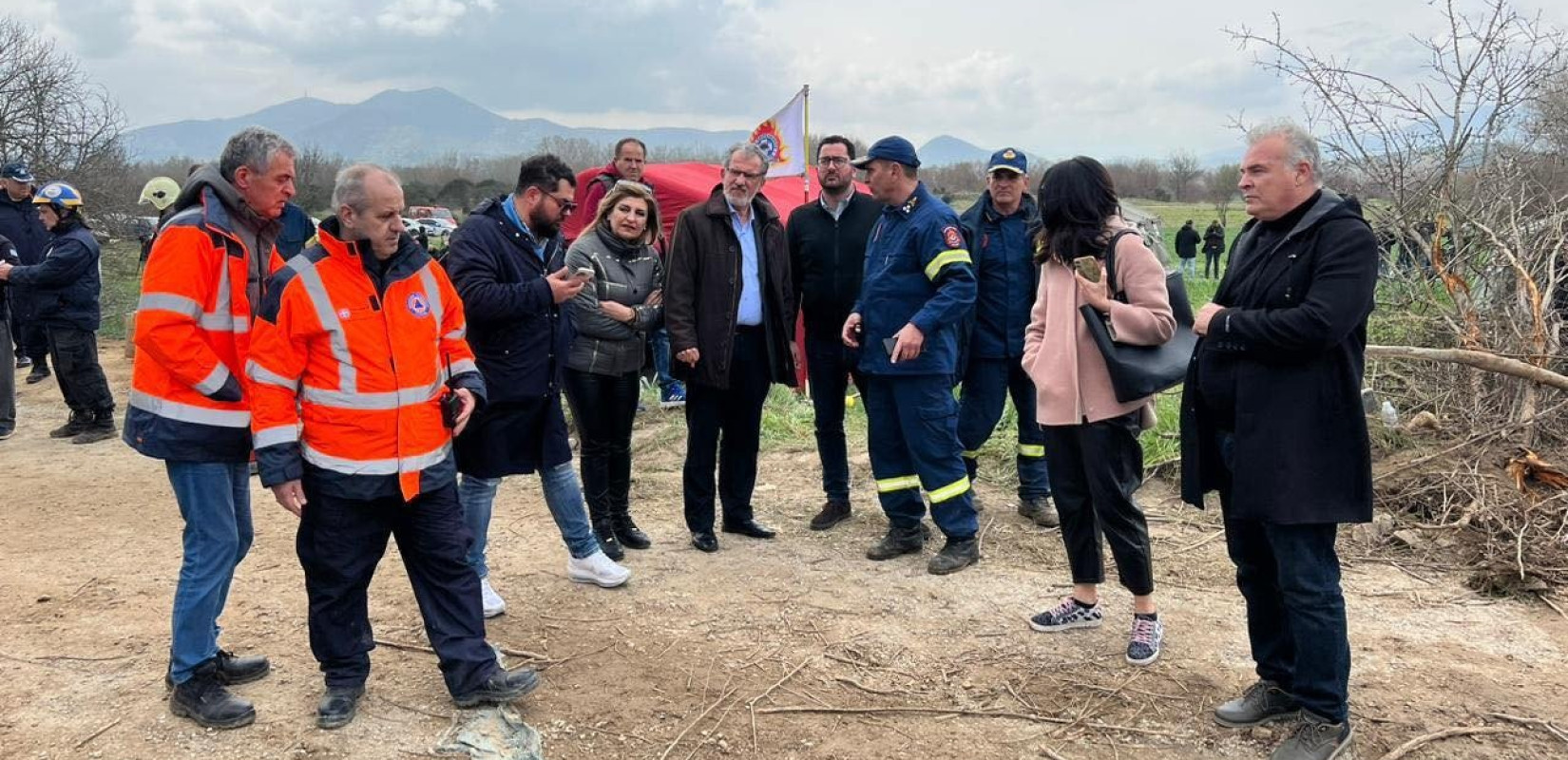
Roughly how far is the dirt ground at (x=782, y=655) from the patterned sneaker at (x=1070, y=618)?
62 millimetres

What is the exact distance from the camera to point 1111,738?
129 inches

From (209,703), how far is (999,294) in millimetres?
3980

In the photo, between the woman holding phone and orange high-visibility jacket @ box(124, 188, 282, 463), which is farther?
the woman holding phone

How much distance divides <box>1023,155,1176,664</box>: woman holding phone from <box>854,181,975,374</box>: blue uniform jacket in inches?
25.4

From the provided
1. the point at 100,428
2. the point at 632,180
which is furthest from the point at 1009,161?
the point at 100,428

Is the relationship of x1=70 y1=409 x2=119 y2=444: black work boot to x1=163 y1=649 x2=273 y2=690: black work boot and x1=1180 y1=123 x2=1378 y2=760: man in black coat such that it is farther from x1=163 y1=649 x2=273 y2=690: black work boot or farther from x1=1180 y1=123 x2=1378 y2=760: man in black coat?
x1=1180 y1=123 x2=1378 y2=760: man in black coat

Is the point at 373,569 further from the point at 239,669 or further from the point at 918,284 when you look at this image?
the point at 918,284

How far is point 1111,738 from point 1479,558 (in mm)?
2701

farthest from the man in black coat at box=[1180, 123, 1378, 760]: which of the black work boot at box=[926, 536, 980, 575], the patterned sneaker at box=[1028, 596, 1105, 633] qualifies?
the black work boot at box=[926, 536, 980, 575]

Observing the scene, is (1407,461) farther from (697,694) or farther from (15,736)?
(15,736)

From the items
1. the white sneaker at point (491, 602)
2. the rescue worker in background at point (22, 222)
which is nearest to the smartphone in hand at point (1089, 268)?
the white sneaker at point (491, 602)

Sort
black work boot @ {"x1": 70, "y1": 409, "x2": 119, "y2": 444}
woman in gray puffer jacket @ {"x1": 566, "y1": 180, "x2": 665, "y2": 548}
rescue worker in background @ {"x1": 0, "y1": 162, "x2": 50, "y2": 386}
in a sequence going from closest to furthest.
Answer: woman in gray puffer jacket @ {"x1": 566, "y1": 180, "x2": 665, "y2": 548}, black work boot @ {"x1": 70, "y1": 409, "x2": 119, "y2": 444}, rescue worker in background @ {"x1": 0, "y1": 162, "x2": 50, "y2": 386}

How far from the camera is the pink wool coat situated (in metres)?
3.59

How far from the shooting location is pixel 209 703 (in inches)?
129
